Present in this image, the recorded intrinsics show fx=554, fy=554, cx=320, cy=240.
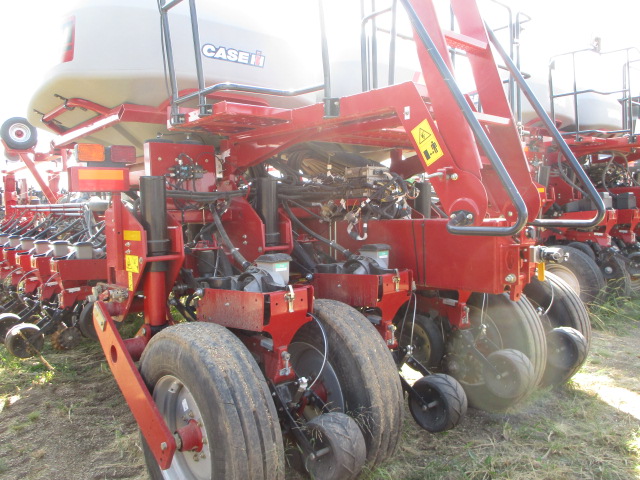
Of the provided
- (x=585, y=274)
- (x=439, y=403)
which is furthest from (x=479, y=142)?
(x=585, y=274)

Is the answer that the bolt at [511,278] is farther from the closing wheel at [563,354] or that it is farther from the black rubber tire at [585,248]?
the black rubber tire at [585,248]

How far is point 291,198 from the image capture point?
397cm

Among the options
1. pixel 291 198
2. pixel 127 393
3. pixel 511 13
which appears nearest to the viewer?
pixel 127 393

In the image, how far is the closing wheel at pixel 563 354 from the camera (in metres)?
3.72

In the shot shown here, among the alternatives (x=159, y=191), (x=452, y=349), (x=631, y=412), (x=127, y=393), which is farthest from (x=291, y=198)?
(x=631, y=412)

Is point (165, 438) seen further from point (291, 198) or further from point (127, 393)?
point (291, 198)

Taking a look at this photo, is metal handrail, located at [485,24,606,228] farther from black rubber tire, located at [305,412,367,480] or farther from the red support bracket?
the red support bracket

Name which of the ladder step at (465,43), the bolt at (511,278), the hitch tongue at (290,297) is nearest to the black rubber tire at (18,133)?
the hitch tongue at (290,297)

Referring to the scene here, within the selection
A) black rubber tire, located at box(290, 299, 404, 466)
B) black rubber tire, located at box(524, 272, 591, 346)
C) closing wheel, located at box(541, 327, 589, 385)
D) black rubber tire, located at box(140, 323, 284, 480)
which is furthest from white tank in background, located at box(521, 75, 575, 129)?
black rubber tire, located at box(140, 323, 284, 480)

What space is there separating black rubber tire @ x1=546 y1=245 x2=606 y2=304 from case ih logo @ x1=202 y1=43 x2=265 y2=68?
Answer: 15.1ft

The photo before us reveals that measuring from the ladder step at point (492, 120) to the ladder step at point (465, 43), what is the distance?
0.39 meters

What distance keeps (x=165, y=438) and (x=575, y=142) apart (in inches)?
227

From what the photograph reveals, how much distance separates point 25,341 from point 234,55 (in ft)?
8.70

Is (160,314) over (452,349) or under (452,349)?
over
